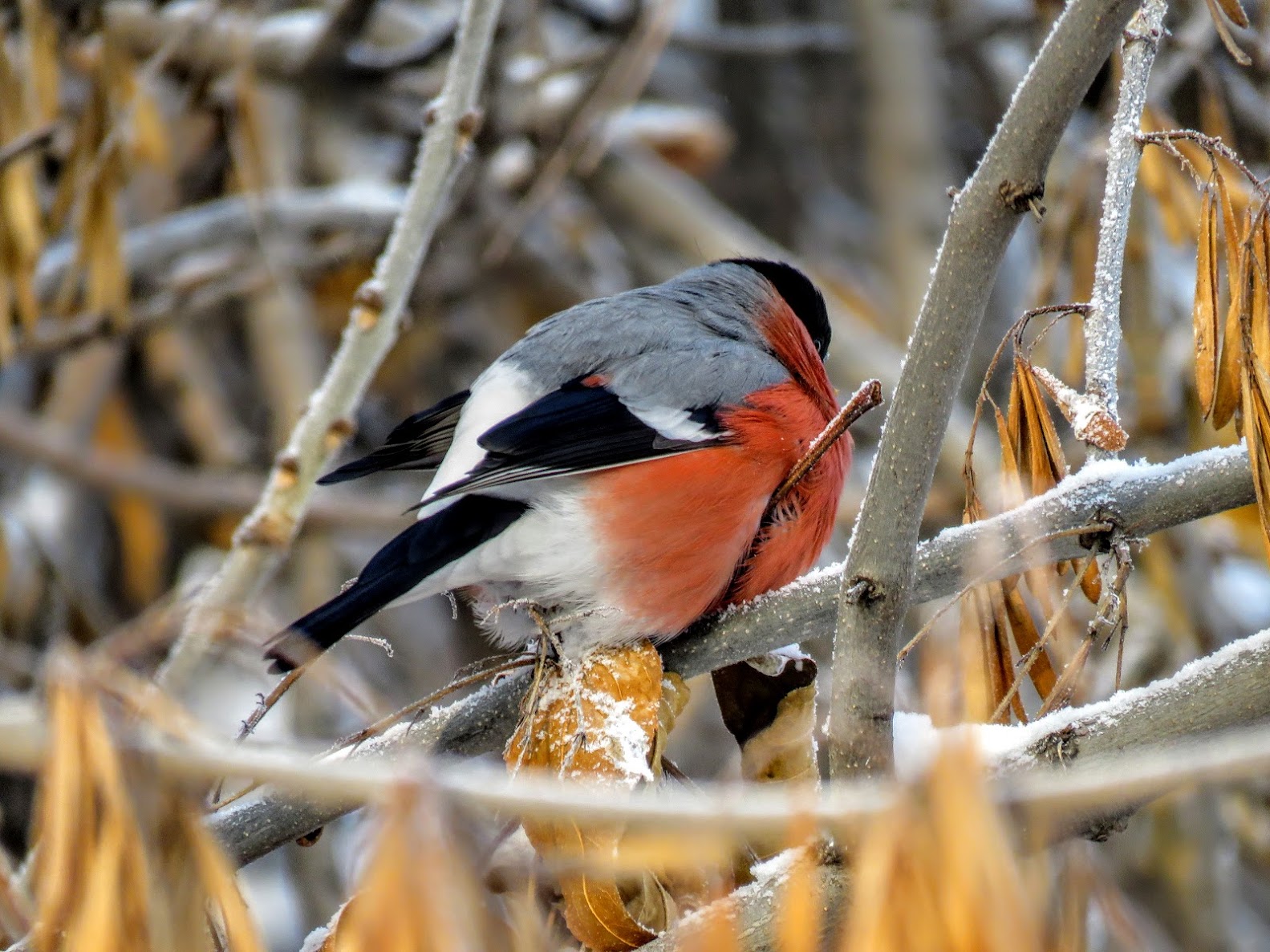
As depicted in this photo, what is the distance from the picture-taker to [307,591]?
347 centimetres

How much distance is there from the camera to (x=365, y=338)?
196cm

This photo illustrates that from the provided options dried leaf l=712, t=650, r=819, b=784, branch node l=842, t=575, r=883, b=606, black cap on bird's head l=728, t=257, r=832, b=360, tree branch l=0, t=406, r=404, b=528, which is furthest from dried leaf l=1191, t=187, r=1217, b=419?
tree branch l=0, t=406, r=404, b=528

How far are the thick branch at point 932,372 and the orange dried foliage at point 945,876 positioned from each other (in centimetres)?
40

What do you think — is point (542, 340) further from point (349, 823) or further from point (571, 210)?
point (571, 210)

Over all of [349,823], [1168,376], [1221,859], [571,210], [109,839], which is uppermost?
[571,210]

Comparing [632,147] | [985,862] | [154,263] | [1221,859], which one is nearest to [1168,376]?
[1221,859]

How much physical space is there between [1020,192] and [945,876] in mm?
579

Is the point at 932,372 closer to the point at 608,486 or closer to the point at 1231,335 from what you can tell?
the point at 1231,335

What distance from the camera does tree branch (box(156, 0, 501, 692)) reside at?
1.90 m

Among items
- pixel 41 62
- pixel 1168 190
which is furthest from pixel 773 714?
pixel 41 62

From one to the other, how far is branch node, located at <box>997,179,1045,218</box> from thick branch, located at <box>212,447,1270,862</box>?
11.5 inches

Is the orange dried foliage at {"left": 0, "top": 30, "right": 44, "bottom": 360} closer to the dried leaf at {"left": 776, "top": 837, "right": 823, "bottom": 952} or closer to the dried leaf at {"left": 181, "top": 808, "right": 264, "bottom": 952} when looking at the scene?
the dried leaf at {"left": 181, "top": 808, "right": 264, "bottom": 952}

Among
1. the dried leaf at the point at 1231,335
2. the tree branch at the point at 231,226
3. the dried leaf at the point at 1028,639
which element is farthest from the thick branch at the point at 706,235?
the dried leaf at the point at 1231,335

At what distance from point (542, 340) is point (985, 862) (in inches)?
56.9
